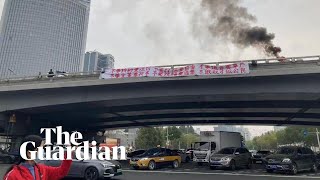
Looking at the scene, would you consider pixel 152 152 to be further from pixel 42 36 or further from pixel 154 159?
pixel 42 36

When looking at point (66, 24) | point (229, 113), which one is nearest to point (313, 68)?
point (229, 113)

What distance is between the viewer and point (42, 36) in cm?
11125

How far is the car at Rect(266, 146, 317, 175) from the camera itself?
20.3 meters

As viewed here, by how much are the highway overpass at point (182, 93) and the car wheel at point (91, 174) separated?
1206 cm

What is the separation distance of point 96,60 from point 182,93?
103 metres

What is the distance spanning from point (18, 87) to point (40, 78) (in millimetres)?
2322

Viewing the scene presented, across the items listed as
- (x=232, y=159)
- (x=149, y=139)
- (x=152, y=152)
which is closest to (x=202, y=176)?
(x=232, y=159)

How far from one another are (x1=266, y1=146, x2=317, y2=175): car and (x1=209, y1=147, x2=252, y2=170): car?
2.66 meters

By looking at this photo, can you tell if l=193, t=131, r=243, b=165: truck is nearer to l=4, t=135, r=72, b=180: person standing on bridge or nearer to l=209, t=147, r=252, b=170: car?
l=209, t=147, r=252, b=170: car

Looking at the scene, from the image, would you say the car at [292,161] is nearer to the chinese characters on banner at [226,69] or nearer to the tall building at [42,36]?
the chinese characters on banner at [226,69]

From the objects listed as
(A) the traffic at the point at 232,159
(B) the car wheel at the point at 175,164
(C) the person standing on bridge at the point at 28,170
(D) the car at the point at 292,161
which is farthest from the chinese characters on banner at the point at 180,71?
(C) the person standing on bridge at the point at 28,170

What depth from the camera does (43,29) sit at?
367 ft

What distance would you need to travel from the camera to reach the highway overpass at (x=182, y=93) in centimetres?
2433

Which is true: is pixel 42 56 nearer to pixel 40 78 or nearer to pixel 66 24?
pixel 66 24
